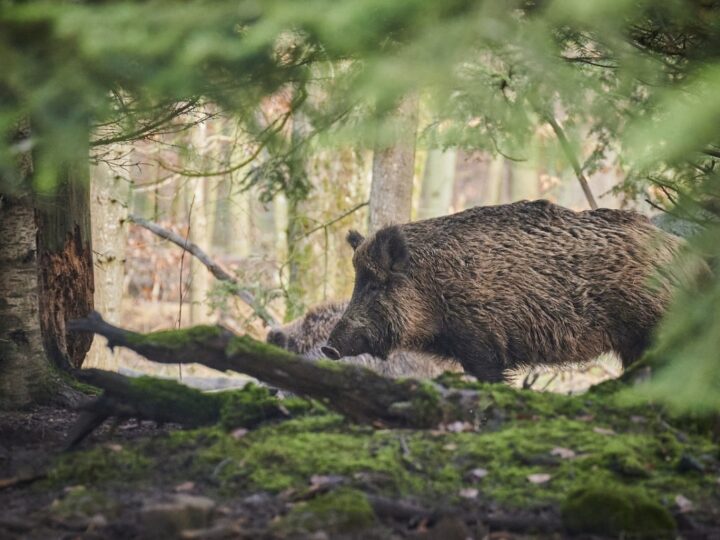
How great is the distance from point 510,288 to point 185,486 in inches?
162

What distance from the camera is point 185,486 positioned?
14.7 feet

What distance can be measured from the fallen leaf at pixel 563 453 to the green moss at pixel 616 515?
2.14 ft

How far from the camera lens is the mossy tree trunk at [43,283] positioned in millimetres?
6414

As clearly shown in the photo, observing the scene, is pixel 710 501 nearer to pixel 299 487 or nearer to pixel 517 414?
pixel 517 414

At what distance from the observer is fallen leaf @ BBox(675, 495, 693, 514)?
14.1ft

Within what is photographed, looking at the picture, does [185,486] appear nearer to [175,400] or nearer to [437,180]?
[175,400]

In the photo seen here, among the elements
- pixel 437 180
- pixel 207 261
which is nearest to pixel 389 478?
pixel 207 261

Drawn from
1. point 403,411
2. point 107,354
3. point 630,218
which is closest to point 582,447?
point 403,411

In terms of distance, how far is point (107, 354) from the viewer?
11.5 metres

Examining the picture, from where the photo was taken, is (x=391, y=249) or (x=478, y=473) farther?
(x=391, y=249)

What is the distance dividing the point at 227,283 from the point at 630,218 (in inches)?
229

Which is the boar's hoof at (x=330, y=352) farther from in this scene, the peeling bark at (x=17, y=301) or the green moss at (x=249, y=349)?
the green moss at (x=249, y=349)

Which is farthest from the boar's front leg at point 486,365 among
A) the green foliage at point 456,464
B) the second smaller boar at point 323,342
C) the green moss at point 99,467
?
the green moss at point 99,467

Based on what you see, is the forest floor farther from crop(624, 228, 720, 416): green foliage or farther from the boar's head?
the boar's head
